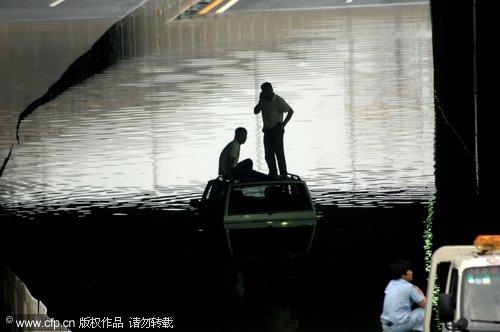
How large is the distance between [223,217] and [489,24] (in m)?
10.4

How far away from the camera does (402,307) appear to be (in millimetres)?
11188

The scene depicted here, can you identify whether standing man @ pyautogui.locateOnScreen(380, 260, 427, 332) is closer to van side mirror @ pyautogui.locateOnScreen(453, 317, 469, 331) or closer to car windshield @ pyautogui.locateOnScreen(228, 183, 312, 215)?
van side mirror @ pyautogui.locateOnScreen(453, 317, 469, 331)

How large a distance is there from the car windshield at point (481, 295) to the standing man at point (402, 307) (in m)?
1.08

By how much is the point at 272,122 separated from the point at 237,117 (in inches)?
266

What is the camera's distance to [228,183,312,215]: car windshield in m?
16.7

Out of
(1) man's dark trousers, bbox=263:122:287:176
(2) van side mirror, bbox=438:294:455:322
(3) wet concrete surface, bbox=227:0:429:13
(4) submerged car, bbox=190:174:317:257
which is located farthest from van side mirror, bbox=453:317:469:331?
(3) wet concrete surface, bbox=227:0:429:13

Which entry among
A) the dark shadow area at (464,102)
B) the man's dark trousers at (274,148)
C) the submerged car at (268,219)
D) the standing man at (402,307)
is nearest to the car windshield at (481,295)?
the standing man at (402,307)

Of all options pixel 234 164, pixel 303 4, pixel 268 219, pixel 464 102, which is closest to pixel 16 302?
pixel 268 219

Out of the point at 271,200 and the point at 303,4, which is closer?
the point at 271,200

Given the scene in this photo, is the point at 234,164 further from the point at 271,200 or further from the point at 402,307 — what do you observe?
→ the point at 402,307

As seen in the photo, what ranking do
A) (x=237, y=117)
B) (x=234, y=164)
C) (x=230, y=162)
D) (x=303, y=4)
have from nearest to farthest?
(x=230, y=162)
(x=234, y=164)
(x=237, y=117)
(x=303, y=4)

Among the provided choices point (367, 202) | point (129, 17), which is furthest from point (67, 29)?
point (367, 202)

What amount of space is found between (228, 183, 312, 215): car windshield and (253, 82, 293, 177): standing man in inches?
164

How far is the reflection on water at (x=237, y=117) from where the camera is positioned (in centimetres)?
2234
